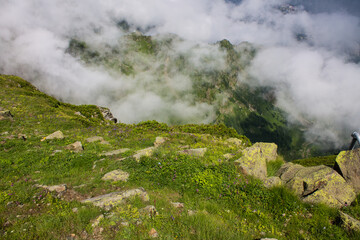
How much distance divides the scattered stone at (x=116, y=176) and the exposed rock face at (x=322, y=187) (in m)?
8.65

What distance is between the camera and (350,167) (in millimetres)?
8523

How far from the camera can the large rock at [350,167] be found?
8.25 m

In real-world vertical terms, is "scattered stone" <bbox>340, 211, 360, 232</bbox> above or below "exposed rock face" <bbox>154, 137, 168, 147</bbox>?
below

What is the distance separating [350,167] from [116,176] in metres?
12.1

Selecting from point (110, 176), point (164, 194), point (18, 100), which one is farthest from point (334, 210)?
point (18, 100)

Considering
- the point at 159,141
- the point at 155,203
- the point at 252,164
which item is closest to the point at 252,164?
the point at 252,164

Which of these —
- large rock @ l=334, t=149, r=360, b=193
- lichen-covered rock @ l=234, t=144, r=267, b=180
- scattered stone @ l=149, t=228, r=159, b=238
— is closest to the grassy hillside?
scattered stone @ l=149, t=228, r=159, b=238

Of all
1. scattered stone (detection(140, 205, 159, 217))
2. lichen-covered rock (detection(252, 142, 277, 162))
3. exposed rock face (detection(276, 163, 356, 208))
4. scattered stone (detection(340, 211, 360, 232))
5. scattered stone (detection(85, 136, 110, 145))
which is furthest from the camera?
scattered stone (detection(85, 136, 110, 145))

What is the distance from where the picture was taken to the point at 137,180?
30.8 ft

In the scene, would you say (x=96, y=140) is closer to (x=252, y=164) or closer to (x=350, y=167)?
(x=252, y=164)

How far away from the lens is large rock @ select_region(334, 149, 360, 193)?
8250 millimetres

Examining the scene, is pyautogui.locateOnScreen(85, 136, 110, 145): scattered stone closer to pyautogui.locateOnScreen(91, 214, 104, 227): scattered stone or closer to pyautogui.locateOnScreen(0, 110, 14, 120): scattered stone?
pyautogui.locateOnScreen(91, 214, 104, 227): scattered stone

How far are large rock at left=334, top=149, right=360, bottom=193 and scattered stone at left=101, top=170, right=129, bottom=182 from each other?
11.2m

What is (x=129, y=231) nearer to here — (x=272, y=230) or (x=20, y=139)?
(x=272, y=230)
